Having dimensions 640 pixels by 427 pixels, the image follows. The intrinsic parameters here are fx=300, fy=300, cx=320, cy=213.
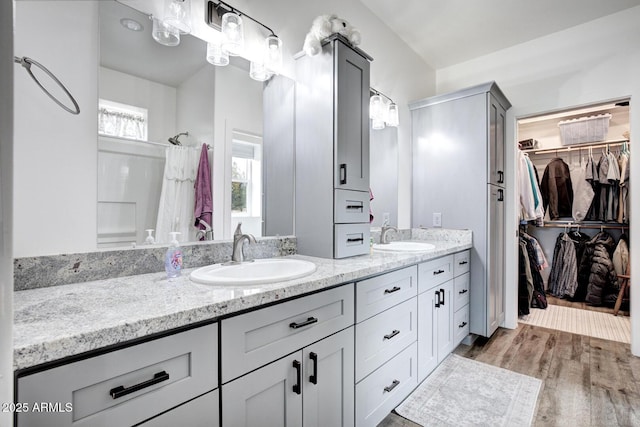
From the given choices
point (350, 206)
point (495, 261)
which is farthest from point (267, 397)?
point (495, 261)

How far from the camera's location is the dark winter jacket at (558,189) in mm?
4043

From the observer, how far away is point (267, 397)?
0.94m

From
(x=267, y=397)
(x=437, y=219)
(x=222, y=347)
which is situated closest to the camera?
(x=222, y=347)

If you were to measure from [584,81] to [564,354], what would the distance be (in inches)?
91.1

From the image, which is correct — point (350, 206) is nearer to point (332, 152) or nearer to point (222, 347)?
point (332, 152)

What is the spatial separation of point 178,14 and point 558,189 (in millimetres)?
4800

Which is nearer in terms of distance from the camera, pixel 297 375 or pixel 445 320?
pixel 297 375

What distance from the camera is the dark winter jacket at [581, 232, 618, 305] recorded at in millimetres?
3609

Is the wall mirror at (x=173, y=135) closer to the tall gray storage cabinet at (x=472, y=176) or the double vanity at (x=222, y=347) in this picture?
the double vanity at (x=222, y=347)

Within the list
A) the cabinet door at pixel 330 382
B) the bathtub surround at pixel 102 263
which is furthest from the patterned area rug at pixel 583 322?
the bathtub surround at pixel 102 263

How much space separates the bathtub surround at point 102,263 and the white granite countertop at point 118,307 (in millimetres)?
39

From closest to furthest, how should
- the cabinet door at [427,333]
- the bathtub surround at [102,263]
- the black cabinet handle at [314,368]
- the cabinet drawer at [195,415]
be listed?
1. the cabinet drawer at [195,415]
2. the bathtub surround at [102,263]
3. the black cabinet handle at [314,368]
4. the cabinet door at [427,333]

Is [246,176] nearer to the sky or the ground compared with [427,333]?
nearer to the sky

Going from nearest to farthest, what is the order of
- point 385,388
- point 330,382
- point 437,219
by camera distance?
point 330,382 → point 385,388 → point 437,219
